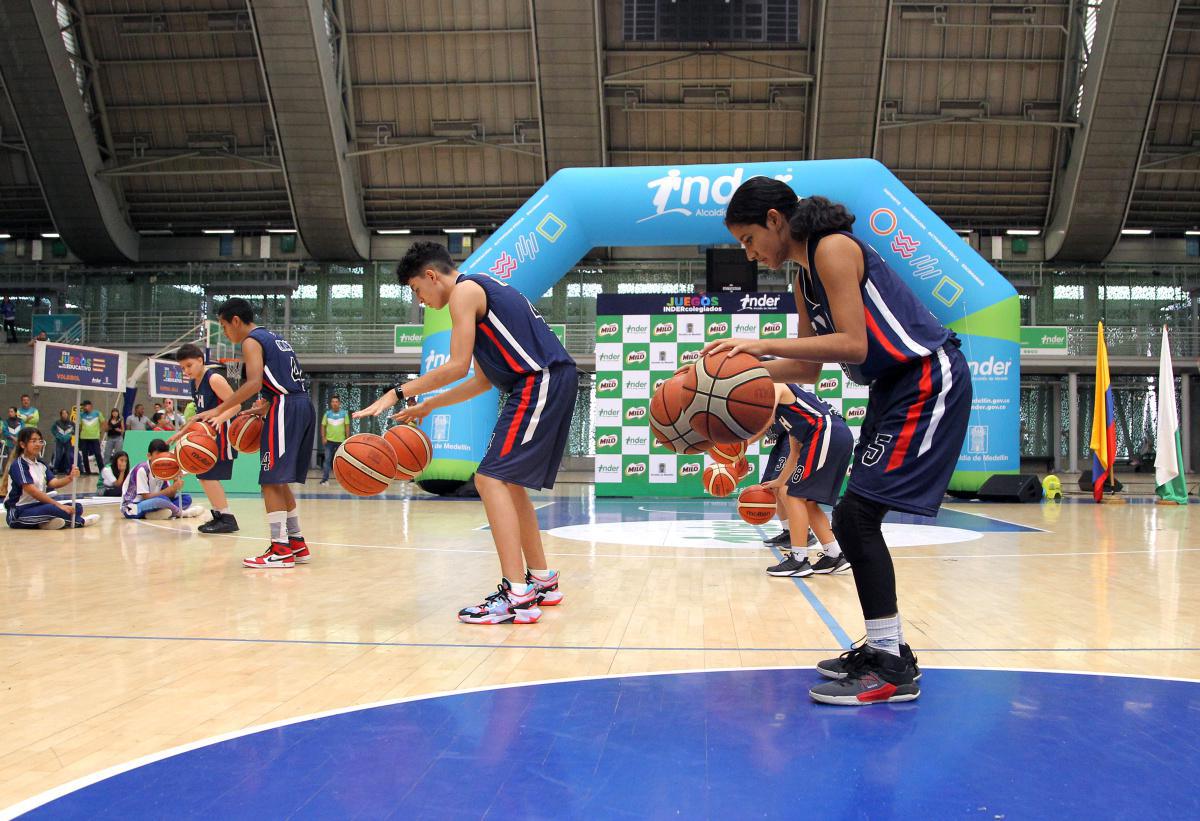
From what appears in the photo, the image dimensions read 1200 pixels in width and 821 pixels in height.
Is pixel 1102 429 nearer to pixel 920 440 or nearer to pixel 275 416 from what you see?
pixel 275 416

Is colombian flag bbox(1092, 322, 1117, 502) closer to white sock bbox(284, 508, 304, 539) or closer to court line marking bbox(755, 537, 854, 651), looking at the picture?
court line marking bbox(755, 537, 854, 651)

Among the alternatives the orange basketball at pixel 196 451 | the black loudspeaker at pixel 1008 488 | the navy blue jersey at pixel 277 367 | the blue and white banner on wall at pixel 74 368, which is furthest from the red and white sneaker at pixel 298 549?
the black loudspeaker at pixel 1008 488

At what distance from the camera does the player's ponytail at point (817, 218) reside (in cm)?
306

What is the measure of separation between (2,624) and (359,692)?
83.8 inches

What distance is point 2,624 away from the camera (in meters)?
4.16

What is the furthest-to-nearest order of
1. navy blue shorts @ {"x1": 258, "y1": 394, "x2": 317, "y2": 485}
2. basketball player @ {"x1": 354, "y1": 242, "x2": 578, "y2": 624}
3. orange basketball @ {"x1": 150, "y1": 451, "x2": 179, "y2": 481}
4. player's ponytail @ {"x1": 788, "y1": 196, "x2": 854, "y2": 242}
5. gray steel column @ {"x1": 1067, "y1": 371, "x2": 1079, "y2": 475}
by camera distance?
1. gray steel column @ {"x1": 1067, "y1": 371, "x2": 1079, "y2": 475}
2. orange basketball @ {"x1": 150, "y1": 451, "x2": 179, "y2": 481}
3. navy blue shorts @ {"x1": 258, "y1": 394, "x2": 317, "y2": 485}
4. basketball player @ {"x1": 354, "y1": 242, "x2": 578, "y2": 624}
5. player's ponytail @ {"x1": 788, "y1": 196, "x2": 854, "y2": 242}

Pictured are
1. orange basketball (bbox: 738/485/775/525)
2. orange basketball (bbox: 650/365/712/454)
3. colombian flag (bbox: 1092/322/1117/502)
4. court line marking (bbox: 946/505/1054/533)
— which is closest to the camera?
orange basketball (bbox: 650/365/712/454)

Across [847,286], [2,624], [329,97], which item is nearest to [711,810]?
[847,286]

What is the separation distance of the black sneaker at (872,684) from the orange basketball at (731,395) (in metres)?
0.83

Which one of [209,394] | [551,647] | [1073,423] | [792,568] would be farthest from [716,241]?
[1073,423]

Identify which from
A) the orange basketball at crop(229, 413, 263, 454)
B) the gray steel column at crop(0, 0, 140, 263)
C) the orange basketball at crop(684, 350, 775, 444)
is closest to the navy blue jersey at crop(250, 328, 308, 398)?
the orange basketball at crop(229, 413, 263, 454)

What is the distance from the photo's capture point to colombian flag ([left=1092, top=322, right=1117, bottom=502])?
14492 millimetres

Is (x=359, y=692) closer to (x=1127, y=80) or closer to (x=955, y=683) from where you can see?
(x=955, y=683)

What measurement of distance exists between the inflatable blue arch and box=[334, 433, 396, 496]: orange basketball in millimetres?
7981
